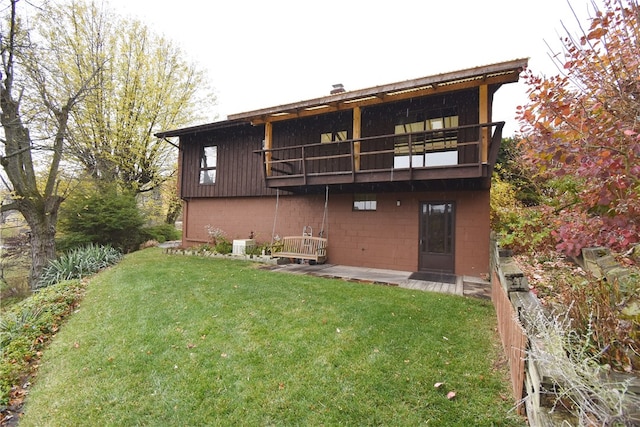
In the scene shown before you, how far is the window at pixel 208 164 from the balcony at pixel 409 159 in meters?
3.74

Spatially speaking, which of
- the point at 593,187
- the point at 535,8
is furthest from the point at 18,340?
the point at 535,8

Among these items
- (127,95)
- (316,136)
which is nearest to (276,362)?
(316,136)

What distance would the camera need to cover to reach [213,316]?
449cm

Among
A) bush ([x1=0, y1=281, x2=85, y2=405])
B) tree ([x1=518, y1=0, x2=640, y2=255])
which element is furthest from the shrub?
tree ([x1=518, y1=0, x2=640, y2=255])

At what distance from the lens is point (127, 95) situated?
13.8 meters

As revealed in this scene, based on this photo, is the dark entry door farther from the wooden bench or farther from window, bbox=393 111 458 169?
the wooden bench

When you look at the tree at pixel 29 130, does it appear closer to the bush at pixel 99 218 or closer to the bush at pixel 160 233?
the bush at pixel 99 218

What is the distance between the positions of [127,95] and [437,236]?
1547 centimetres

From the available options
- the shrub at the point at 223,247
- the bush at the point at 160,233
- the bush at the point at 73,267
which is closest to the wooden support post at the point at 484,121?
the shrub at the point at 223,247

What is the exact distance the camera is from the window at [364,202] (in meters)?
8.70

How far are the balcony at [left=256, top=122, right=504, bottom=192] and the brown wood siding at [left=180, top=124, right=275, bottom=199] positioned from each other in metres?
1.69

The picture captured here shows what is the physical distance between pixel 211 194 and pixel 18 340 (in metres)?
7.29

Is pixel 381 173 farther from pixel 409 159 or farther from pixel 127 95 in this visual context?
pixel 127 95

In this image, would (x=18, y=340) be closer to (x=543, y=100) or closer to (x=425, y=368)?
(x=425, y=368)
